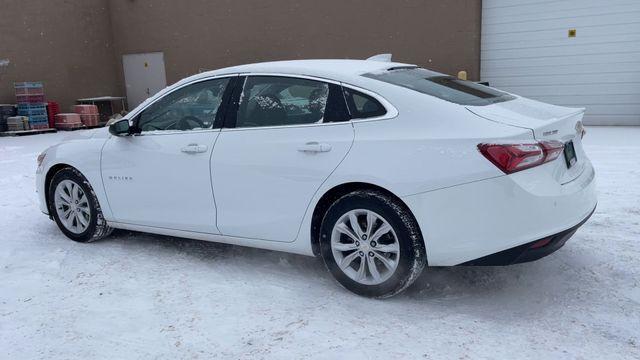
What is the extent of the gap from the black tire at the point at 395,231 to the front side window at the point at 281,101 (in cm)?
61

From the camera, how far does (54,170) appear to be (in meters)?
4.91

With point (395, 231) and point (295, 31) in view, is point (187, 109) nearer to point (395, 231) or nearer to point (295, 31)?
point (395, 231)

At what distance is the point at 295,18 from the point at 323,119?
12657 mm

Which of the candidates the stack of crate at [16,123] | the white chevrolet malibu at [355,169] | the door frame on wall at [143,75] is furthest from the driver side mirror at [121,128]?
the door frame on wall at [143,75]

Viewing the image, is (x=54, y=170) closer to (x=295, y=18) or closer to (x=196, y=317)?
(x=196, y=317)

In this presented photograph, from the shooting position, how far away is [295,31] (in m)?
15.5

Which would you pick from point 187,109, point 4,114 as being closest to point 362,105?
point 187,109

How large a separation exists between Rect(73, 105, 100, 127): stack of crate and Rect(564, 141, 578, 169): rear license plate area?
52.7 feet

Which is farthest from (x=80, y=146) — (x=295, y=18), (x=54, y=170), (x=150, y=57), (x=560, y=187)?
(x=150, y=57)

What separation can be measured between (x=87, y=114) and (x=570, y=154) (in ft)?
52.9

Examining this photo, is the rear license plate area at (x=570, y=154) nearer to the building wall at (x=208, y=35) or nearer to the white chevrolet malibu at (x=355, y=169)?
the white chevrolet malibu at (x=355, y=169)

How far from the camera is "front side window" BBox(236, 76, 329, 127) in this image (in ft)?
11.9

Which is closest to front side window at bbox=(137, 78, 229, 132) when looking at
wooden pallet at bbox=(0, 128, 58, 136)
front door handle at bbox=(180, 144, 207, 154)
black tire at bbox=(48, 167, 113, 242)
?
front door handle at bbox=(180, 144, 207, 154)

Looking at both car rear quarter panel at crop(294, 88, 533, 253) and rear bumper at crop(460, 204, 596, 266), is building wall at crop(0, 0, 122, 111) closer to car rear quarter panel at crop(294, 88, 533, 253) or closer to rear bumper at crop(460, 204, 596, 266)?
car rear quarter panel at crop(294, 88, 533, 253)
